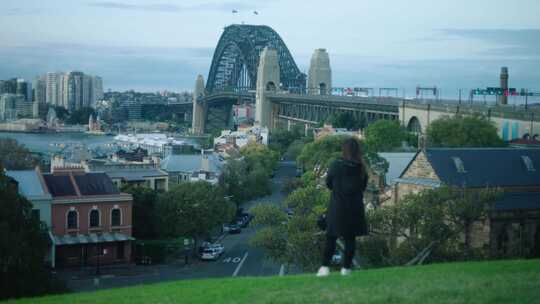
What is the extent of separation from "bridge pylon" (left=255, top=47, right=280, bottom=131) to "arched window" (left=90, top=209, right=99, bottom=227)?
3879 inches

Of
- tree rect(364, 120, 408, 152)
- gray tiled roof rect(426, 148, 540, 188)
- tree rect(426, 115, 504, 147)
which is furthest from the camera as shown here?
tree rect(364, 120, 408, 152)

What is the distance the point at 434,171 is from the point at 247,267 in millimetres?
8826

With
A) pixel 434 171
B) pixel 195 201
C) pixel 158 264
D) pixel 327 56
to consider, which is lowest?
pixel 158 264

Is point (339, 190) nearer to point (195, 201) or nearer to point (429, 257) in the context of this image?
point (429, 257)

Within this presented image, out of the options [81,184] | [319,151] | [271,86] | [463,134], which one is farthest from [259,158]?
[271,86]

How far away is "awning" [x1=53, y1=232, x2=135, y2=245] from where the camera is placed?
105 feet

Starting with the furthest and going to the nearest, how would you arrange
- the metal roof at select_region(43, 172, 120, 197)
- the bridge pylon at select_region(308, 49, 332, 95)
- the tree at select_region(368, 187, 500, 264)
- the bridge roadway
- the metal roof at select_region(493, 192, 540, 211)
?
the bridge pylon at select_region(308, 49, 332, 95), the bridge roadway, the metal roof at select_region(43, 172, 120, 197), the metal roof at select_region(493, 192, 540, 211), the tree at select_region(368, 187, 500, 264)

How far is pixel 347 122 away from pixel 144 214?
5863 cm

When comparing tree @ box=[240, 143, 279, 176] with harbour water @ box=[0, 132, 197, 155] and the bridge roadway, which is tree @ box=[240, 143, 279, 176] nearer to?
the bridge roadway

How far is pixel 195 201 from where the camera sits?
119ft

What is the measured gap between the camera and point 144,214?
36.9 m

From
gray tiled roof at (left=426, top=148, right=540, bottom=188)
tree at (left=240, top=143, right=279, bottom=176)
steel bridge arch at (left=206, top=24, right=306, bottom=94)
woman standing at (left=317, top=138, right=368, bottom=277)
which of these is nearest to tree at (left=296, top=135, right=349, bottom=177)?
tree at (left=240, top=143, right=279, bottom=176)

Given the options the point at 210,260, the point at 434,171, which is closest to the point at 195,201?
the point at 210,260

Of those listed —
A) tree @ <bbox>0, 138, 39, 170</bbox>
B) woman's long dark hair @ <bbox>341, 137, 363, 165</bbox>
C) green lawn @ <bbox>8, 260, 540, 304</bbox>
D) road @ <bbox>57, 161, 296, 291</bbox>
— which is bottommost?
road @ <bbox>57, 161, 296, 291</bbox>
